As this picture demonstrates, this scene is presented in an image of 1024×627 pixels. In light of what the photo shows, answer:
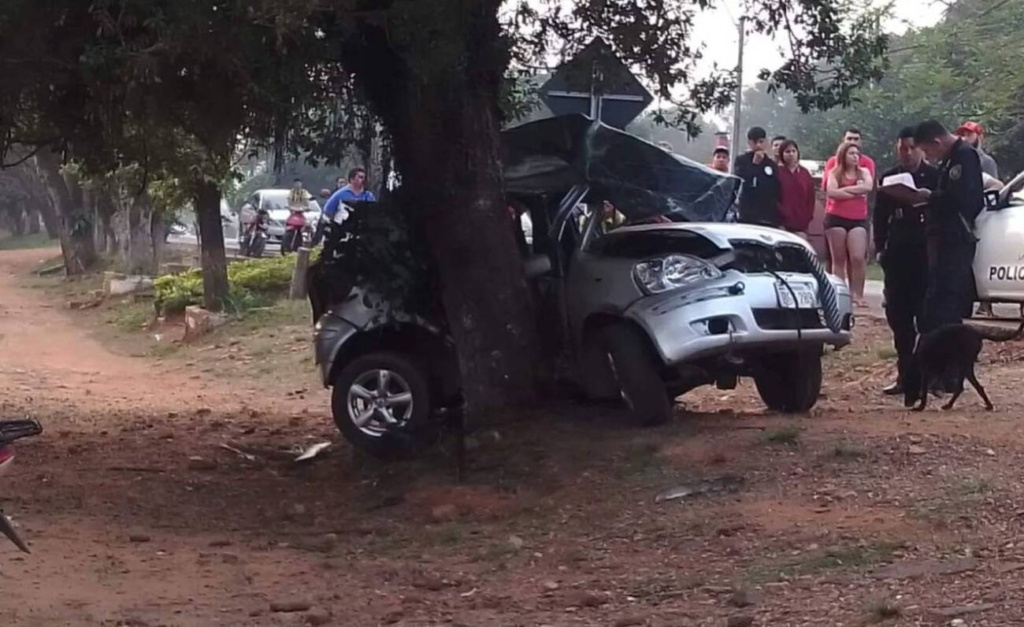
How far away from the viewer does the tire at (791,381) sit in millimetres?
10141

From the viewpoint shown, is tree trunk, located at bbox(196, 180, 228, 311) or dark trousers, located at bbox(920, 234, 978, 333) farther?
tree trunk, located at bbox(196, 180, 228, 311)

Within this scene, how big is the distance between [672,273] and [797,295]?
0.78m

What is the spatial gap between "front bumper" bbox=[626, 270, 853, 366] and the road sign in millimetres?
1984

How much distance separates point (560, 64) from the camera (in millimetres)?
10656

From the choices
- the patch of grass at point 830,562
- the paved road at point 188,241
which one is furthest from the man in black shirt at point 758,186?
the paved road at point 188,241

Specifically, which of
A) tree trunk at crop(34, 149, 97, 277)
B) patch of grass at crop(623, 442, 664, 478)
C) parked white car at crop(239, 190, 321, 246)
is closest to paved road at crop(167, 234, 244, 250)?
parked white car at crop(239, 190, 321, 246)

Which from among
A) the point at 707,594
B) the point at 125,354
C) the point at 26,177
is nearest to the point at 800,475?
the point at 707,594

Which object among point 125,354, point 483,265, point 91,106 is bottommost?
point 125,354

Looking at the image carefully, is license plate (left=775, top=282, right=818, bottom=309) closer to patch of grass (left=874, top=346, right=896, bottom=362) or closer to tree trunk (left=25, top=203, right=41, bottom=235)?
patch of grass (left=874, top=346, right=896, bottom=362)

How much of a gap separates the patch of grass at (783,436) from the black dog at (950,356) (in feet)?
4.79

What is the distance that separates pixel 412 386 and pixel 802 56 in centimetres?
333

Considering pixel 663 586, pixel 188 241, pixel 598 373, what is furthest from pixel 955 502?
pixel 188 241

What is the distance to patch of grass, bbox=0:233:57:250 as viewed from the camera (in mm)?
63622

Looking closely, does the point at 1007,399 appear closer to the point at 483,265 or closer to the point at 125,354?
the point at 483,265
